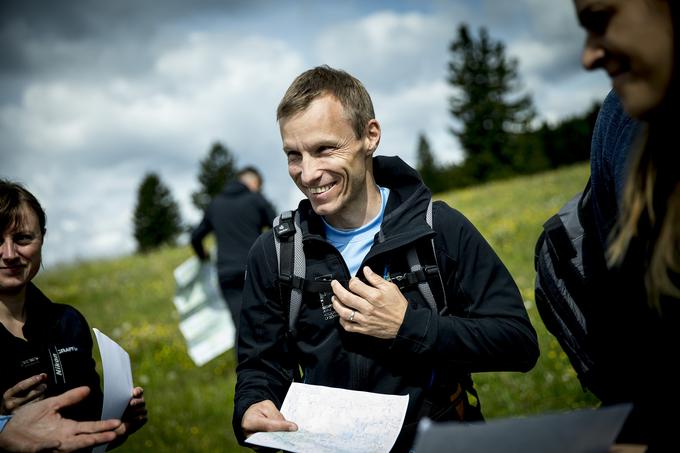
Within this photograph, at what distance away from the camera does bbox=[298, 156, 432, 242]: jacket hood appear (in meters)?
2.56

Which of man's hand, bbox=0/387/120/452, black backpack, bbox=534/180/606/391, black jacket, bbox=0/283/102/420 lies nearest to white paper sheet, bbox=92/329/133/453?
man's hand, bbox=0/387/120/452

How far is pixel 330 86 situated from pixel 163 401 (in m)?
6.93

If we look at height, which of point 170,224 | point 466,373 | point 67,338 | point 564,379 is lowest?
point 564,379

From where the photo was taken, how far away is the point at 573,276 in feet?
7.13

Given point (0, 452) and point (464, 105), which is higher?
point (464, 105)

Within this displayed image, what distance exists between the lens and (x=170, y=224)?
276 feet

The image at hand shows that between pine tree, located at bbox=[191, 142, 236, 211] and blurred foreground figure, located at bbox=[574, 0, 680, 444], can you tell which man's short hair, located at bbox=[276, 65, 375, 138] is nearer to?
blurred foreground figure, located at bbox=[574, 0, 680, 444]

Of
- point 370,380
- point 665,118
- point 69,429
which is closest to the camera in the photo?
point 665,118

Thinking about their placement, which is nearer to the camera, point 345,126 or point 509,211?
point 345,126

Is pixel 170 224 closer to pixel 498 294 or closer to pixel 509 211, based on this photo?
pixel 509 211

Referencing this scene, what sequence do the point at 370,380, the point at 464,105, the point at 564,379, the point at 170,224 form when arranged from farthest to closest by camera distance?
1. the point at 170,224
2. the point at 464,105
3. the point at 564,379
4. the point at 370,380

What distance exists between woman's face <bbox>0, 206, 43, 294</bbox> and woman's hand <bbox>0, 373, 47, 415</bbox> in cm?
63

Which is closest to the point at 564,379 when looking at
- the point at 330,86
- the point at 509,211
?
the point at 330,86

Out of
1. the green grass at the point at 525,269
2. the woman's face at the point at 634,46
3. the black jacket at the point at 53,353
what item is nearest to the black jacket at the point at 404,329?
the black jacket at the point at 53,353
